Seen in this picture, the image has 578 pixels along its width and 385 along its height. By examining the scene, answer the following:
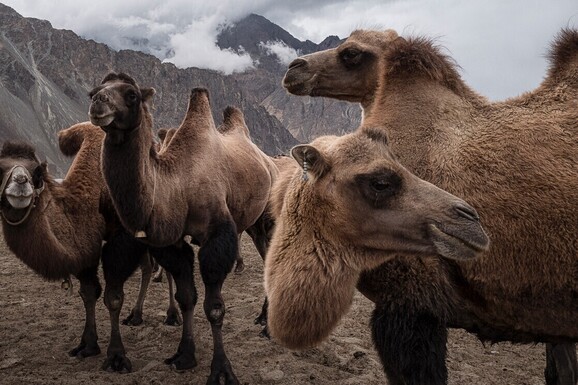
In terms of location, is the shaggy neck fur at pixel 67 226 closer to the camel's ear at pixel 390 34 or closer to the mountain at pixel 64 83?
the camel's ear at pixel 390 34

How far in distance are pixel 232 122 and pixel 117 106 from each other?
441cm

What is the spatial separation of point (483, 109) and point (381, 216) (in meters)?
1.28

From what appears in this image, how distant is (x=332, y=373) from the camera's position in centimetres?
555

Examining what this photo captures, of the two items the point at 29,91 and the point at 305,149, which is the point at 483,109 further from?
the point at 29,91

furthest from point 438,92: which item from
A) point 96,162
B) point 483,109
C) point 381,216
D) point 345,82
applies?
point 96,162

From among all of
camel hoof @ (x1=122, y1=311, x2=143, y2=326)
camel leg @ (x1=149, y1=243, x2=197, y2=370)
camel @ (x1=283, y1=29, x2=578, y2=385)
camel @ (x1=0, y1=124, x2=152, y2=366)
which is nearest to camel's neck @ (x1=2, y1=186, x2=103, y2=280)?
camel @ (x1=0, y1=124, x2=152, y2=366)

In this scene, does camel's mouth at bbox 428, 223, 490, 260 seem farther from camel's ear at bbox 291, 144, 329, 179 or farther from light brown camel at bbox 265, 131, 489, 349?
camel's ear at bbox 291, 144, 329, 179

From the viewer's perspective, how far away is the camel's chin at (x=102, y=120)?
14.6 ft

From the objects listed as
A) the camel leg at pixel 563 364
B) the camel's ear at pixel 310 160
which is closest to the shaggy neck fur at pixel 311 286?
the camel's ear at pixel 310 160

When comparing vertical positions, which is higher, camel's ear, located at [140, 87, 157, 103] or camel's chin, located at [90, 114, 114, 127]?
camel's ear, located at [140, 87, 157, 103]

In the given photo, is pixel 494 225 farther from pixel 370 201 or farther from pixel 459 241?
pixel 370 201

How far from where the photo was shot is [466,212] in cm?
311

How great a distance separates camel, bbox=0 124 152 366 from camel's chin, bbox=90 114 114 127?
1295mm

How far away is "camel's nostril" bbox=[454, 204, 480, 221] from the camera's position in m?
3.09
